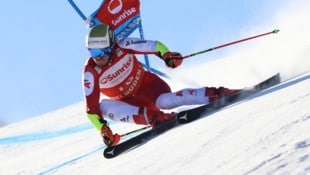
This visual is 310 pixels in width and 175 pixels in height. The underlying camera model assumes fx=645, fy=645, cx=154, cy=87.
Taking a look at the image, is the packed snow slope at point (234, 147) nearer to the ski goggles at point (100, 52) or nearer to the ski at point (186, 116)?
the ski at point (186, 116)

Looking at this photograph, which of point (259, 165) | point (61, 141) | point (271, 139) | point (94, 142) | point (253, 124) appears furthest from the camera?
point (61, 141)

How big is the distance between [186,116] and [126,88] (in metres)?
1.18

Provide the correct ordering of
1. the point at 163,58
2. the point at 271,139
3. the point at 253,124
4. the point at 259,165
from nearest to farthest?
the point at 259,165, the point at 271,139, the point at 253,124, the point at 163,58

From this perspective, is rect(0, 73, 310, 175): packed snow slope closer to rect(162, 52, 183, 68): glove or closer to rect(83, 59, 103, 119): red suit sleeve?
rect(83, 59, 103, 119): red suit sleeve

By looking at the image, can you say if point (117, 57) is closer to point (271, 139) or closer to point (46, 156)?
point (46, 156)

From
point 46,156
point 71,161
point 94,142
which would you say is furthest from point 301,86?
point 46,156

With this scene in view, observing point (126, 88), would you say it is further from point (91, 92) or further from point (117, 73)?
point (91, 92)

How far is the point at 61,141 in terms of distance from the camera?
363 inches

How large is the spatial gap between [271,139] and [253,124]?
550 mm

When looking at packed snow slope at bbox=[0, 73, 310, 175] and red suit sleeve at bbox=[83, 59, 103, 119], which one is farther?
red suit sleeve at bbox=[83, 59, 103, 119]

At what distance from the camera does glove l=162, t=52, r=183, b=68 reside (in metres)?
6.04

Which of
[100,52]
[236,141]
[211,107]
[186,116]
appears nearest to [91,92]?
[100,52]

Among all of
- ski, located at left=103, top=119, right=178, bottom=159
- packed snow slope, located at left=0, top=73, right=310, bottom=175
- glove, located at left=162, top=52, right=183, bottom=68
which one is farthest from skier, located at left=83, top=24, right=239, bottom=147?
packed snow slope, located at left=0, top=73, right=310, bottom=175

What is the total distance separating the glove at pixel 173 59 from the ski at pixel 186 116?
613mm
